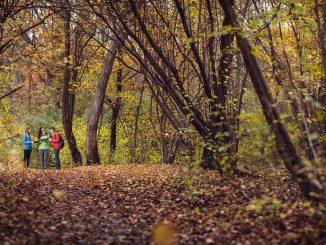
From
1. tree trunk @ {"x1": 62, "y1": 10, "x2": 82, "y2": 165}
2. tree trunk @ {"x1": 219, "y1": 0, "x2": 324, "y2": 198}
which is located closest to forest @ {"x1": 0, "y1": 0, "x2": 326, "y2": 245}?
tree trunk @ {"x1": 219, "y1": 0, "x2": 324, "y2": 198}

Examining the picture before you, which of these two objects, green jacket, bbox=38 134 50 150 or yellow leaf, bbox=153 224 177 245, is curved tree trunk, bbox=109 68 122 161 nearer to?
green jacket, bbox=38 134 50 150

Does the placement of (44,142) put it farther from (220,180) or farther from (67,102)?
(220,180)

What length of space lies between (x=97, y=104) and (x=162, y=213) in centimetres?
1252

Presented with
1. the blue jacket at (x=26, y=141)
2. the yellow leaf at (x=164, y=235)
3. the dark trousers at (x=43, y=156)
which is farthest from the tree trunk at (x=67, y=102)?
the yellow leaf at (x=164, y=235)

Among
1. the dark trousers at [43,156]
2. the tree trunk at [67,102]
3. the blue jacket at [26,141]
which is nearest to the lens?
the tree trunk at [67,102]

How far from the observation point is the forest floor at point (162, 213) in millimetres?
5422

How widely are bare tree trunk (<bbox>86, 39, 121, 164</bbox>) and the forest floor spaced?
8.74 meters

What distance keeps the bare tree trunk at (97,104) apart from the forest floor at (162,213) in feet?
28.7

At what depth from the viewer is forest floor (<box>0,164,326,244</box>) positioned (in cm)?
542

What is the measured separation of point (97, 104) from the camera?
1916cm

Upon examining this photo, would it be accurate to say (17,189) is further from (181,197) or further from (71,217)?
(181,197)

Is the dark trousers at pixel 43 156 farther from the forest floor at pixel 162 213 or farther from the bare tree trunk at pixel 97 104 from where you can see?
the forest floor at pixel 162 213

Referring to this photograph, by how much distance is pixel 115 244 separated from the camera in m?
5.52

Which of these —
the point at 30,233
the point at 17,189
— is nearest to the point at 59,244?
the point at 30,233
